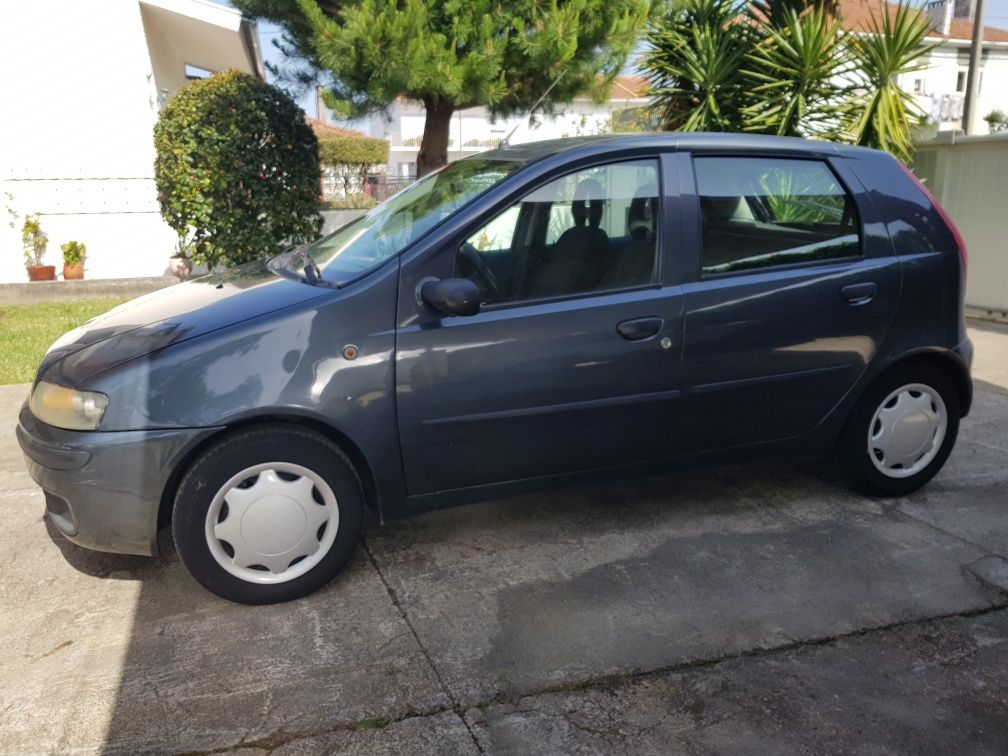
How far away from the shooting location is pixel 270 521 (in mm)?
3199

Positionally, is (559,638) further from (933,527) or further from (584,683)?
(933,527)

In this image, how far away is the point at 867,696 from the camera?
9.00ft

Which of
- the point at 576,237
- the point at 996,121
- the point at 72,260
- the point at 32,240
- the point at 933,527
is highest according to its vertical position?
the point at 996,121

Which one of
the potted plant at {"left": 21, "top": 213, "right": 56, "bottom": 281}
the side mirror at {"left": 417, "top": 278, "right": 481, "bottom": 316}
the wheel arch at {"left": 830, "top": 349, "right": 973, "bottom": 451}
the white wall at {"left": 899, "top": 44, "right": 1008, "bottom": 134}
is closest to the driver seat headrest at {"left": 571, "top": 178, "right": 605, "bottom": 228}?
the side mirror at {"left": 417, "top": 278, "right": 481, "bottom": 316}

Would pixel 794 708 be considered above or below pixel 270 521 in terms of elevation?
below

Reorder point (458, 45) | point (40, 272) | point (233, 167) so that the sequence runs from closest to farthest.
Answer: point (458, 45) < point (233, 167) < point (40, 272)

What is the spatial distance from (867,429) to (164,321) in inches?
122

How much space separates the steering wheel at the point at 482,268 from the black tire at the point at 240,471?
2.78 ft

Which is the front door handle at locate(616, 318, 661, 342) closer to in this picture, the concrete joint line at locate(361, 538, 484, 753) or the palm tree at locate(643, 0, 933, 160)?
the concrete joint line at locate(361, 538, 484, 753)

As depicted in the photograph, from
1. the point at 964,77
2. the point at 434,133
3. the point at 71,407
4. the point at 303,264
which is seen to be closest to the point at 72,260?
the point at 434,133

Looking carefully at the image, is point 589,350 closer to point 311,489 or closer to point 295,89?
point 311,489

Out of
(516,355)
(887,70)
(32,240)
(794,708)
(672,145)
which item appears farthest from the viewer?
(32,240)

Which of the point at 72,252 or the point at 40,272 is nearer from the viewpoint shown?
the point at 40,272

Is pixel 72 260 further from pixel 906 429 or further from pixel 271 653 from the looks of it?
pixel 906 429
